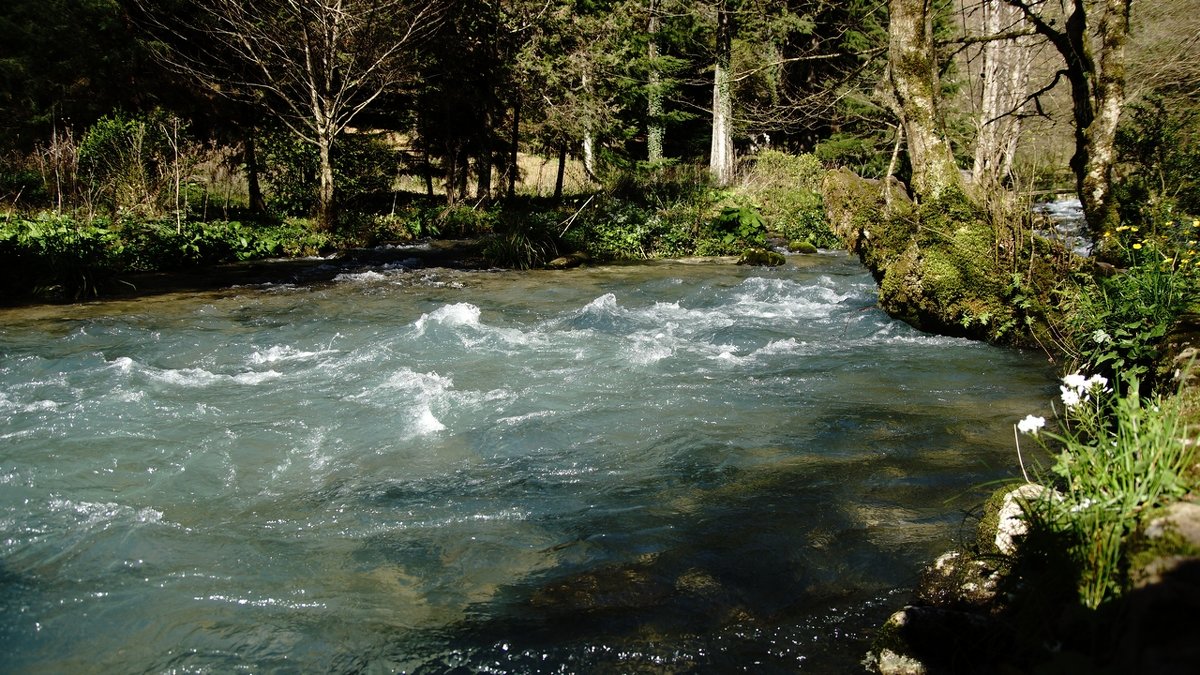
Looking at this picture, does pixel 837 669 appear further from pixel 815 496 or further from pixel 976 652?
pixel 815 496

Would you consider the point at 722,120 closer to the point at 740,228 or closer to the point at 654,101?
the point at 654,101

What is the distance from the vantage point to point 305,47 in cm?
1633

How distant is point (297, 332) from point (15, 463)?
14.5 ft

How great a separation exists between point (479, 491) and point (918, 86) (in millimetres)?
7450

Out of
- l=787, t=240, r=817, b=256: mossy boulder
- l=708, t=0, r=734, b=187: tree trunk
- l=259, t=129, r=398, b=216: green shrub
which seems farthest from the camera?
l=708, t=0, r=734, b=187: tree trunk

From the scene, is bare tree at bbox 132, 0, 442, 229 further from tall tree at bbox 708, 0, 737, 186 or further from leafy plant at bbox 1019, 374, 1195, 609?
leafy plant at bbox 1019, 374, 1195, 609

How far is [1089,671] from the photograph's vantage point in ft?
6.23

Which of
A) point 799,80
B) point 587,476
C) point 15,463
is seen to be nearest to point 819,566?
point 587,476

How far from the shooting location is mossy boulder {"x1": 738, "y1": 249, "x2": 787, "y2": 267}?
1570cm

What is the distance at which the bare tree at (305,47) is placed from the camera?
16438 mm

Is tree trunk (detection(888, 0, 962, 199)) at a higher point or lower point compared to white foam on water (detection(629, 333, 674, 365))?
higher

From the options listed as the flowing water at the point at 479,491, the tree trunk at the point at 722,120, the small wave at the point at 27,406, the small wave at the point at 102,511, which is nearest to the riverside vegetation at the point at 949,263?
the flowing water at the point at 479,491

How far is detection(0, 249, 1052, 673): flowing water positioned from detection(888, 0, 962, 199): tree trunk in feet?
6.61

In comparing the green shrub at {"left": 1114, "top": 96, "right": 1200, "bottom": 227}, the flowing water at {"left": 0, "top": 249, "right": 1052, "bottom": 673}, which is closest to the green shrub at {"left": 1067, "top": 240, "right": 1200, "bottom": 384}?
the flowing water at {"left": 0, "top": 249, "right": 1052, "bottom": 673}
